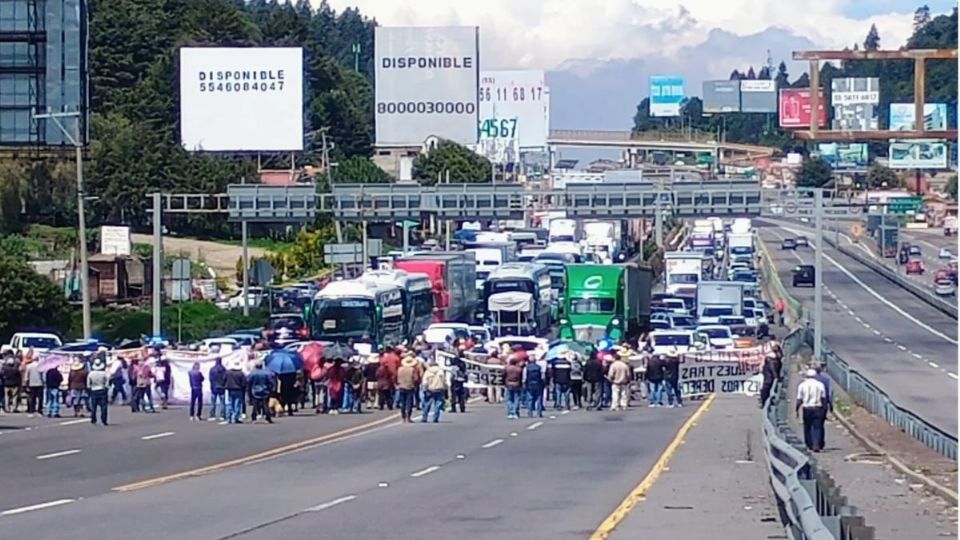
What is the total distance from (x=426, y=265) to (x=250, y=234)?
39668 millimetres

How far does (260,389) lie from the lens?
40156 millimetres

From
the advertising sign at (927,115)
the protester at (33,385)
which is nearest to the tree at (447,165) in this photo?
the advertising sign at (927,115)

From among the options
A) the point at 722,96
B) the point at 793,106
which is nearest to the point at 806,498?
the point at 793,106

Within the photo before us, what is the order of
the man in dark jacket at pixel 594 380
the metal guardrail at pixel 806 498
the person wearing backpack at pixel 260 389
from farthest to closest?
1. the man in dark jacket at pixel 594 380
2. the person wearing backpack at pixel 260 389
3. the metal guardrail at pixel 806 498

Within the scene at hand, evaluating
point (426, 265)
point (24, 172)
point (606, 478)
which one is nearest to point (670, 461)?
point (606, 478)

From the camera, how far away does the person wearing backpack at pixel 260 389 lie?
4000cm

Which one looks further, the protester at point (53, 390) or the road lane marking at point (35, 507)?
the protester at point (53, 390)

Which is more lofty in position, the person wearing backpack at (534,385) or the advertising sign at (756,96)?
the advertising sign at (756,96)

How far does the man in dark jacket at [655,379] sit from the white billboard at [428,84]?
43.4m

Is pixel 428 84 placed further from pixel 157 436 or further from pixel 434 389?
pixel 157 436

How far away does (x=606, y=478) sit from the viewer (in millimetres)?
26828

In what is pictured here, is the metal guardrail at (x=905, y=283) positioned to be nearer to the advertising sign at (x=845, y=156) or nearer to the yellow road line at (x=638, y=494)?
the advertising sign at (x=845, y=156)

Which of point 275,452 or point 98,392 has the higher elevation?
point 98,392

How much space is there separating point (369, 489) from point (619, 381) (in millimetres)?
21390
